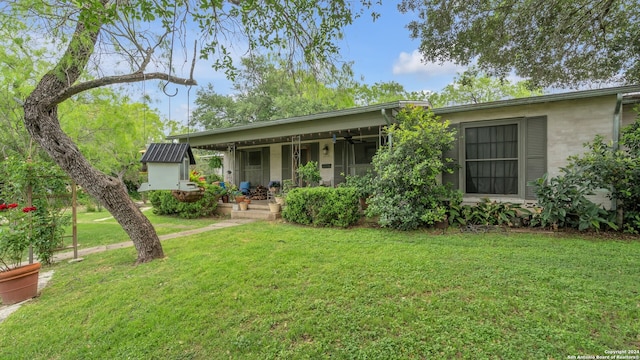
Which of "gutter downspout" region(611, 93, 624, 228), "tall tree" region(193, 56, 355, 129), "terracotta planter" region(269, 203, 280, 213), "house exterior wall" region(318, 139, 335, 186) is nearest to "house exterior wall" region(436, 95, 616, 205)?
"gutter downspout" region(611, 93, 624, 228)

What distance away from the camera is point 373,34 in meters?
3.96

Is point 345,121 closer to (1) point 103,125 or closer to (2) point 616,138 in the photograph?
(2) point 616,138

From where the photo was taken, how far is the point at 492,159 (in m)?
6.58

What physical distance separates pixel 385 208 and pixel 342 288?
3.30 metres

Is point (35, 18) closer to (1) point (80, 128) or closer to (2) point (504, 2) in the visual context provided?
(2) point (504, 2)

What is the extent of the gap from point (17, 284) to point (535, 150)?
9.20 metres

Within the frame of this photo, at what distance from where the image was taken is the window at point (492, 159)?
21.0 ft

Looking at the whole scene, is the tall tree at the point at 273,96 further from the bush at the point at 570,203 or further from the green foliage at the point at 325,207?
the bush at the point at 570,203

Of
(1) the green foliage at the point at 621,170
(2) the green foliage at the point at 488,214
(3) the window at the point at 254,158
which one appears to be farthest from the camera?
(3) the window at the point at 254,158

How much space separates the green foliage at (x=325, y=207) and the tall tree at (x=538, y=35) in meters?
4.72

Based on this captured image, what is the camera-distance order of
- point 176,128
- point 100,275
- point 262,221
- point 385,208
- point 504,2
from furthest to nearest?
point 176,128
point 262,221
point 504,2
point 385,208
point 100,275

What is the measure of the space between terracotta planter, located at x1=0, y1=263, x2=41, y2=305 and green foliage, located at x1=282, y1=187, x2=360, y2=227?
488 cm

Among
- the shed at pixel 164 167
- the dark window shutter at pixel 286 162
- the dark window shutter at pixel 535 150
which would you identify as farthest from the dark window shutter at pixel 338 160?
the shed at pixel 164 167

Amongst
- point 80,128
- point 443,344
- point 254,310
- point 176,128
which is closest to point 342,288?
point 254,310
